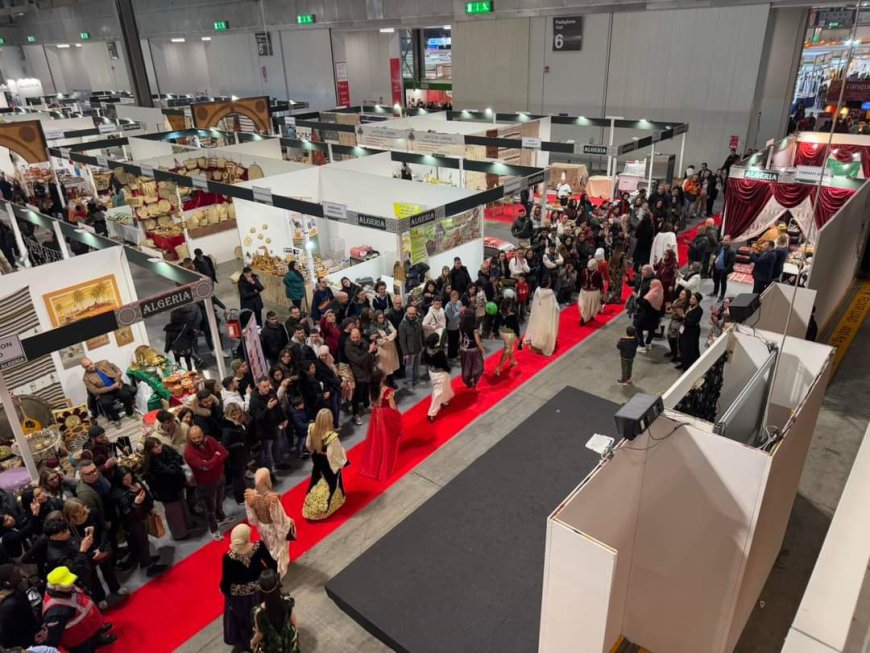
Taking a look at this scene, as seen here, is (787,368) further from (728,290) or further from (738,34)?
(738,34)

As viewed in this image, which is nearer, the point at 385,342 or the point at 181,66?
the point at 385,342

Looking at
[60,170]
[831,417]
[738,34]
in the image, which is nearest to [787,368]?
[831,417]

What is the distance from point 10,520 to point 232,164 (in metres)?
10.9

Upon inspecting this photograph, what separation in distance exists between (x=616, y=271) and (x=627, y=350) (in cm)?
302

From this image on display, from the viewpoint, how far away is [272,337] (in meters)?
7.69

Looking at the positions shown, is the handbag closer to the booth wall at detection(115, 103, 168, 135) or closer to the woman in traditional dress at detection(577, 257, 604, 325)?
the woman in traditional dress at detection(577, 257, 604, 325)

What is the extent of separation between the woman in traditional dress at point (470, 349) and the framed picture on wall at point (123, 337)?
4.54m

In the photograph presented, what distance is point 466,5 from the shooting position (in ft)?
64.8

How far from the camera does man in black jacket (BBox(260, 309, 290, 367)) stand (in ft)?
25.1

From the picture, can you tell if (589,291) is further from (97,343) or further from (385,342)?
(97,343)

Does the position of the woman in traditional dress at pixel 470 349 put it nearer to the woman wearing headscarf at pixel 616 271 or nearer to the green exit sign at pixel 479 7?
the woman wearing headscarf at pixel 616 271

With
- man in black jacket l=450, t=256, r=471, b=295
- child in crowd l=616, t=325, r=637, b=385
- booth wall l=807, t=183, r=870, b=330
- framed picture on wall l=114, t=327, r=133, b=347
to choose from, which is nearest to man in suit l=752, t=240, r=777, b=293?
booth wall l=807, t=183, r=870, b=330

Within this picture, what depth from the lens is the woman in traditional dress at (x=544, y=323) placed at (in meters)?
8.77

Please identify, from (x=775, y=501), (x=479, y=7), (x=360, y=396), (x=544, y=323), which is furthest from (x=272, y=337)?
(x=479, y=7)
